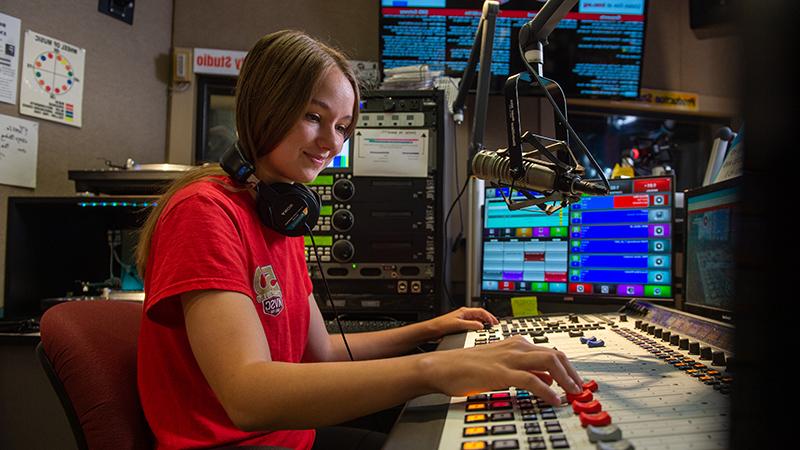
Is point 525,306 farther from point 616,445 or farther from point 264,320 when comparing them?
point 616,445

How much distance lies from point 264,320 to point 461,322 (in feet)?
1.41

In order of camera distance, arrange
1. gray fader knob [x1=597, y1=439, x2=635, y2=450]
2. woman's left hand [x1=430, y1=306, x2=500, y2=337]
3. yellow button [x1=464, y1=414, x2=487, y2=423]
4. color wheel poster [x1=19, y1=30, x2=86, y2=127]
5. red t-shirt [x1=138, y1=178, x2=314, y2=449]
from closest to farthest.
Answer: gray fader knob [x1=597, y1=439, x2=635, y2=450] → yellow button [x1=464, y1=414, x2=487, y2=423] → red t-shirt [x1=138, y1=178, x2=314, y2=449] → woman's left hand [x1=430, y1=306, x2=500, y2=337] → color wheel poster [x1=19, y1=30, x2=86, y2=127]

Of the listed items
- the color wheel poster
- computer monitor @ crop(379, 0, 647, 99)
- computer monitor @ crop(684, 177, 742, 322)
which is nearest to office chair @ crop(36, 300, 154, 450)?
computer monitor @ crop(684, 177, 742, 322)

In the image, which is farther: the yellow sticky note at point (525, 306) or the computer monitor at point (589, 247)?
the yellow sticky note at point (525, 306)

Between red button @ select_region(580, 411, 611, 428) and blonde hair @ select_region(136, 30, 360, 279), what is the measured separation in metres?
0.59

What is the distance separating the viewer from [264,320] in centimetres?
79

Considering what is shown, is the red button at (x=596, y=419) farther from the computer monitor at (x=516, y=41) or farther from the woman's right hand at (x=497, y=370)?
the computer monitor at (x=516, y=41)

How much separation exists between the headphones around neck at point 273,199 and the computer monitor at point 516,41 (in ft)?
4.14

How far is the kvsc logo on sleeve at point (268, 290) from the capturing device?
A: 780 millimetres

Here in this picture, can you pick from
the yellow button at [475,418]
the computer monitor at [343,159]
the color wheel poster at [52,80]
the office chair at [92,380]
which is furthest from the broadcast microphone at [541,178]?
the color wheel poster at [52,80]

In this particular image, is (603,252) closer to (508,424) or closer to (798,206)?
(508,424)

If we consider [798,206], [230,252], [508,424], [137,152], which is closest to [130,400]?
[230,252]

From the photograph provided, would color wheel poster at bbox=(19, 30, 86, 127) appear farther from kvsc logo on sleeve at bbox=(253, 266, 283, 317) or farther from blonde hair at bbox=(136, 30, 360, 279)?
kvsc logo on sleeve at bbox=(253, 266, 283, 317)

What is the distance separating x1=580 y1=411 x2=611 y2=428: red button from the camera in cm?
46
